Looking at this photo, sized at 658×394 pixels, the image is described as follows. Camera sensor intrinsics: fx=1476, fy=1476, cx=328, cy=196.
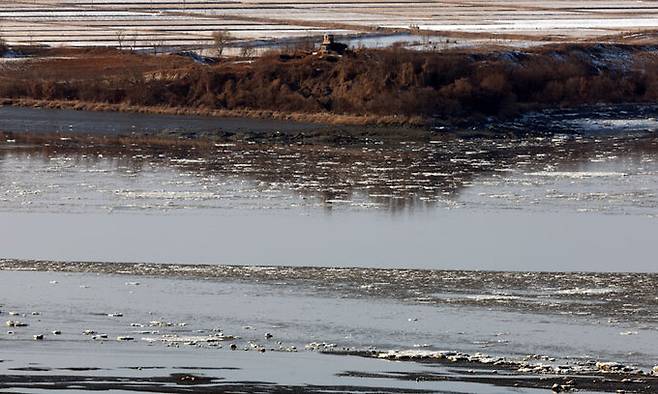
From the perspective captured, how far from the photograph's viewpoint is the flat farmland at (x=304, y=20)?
174 ft

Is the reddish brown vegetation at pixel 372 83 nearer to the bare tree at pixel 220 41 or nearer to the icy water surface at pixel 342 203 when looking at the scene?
the bare tree at pixel 220 41

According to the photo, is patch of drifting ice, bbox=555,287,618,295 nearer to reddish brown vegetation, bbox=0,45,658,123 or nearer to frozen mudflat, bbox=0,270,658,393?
frozen mudflat, bbox=0,270,658,393

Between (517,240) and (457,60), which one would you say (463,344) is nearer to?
(517,240)

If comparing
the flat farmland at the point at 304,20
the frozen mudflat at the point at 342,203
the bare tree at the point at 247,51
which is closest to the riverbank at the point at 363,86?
the bare tree at the point at 247,51

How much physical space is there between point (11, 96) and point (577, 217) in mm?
22783

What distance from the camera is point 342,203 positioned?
81.7 ft

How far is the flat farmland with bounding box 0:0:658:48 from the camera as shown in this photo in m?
53.1

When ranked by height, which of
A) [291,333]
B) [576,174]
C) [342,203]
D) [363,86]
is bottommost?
[291,333]

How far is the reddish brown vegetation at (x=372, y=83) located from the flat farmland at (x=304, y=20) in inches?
305

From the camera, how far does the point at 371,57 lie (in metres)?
40.1

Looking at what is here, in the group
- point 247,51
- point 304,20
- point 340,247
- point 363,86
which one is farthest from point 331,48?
point 340,247

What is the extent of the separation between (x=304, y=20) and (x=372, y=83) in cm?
2323

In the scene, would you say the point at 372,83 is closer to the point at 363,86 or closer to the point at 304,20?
the point at 363,86

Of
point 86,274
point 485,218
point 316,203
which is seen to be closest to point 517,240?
point 485,218
